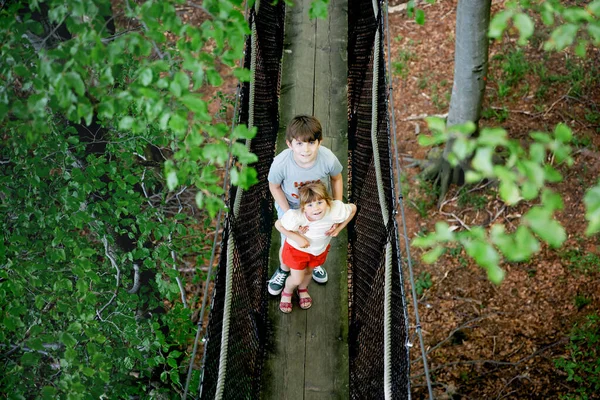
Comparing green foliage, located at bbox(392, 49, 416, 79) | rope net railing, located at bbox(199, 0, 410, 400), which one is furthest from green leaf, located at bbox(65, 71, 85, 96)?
green foliage, located at bbox(392, 49, 416, 79)

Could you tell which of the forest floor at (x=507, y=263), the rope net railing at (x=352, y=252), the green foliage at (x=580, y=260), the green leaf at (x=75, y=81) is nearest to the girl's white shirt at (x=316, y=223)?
the rope net railing at (x=352, y=252)

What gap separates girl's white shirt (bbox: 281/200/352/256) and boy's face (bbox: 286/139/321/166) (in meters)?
0.22

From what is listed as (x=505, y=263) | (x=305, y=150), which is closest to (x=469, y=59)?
(x=505, y=263)

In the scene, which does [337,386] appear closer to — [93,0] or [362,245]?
[362,245]

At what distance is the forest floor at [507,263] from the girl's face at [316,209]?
1765 millimetres

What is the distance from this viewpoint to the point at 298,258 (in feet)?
8.48

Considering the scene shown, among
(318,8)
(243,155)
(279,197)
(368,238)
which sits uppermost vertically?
(318,8)

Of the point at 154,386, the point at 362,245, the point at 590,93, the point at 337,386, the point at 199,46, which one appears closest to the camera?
the point at 199,46

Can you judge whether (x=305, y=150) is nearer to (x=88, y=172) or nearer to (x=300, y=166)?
(x=300, y=166)

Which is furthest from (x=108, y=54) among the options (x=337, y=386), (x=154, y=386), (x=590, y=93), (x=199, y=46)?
(x=590, y=93)

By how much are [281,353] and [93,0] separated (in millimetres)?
1690

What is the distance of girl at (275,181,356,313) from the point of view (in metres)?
2.39

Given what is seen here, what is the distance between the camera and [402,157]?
18.1 feet

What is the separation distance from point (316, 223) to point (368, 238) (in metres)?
0.53
